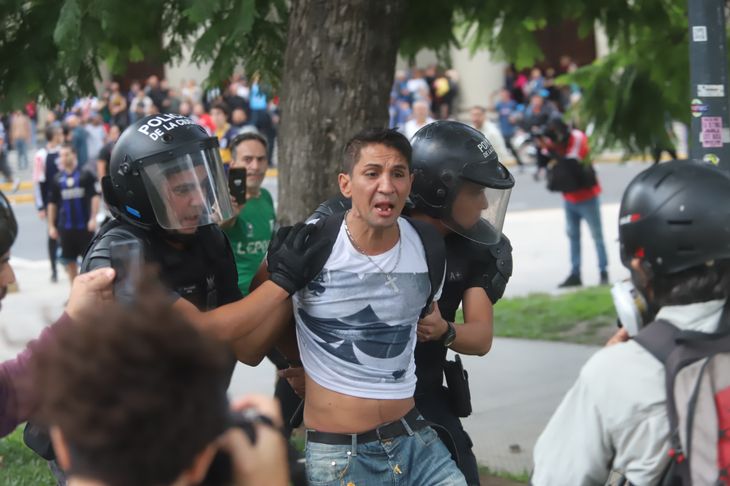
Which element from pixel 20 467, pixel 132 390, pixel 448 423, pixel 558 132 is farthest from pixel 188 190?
pixel 558 132

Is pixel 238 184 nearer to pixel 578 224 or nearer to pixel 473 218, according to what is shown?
pixel 473 218

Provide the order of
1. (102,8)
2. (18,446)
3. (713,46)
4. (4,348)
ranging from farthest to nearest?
(4,348) → (18,446) → (102,8) → (713,46)

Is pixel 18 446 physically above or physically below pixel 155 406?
below

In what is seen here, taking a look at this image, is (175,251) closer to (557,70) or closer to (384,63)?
(384,63)

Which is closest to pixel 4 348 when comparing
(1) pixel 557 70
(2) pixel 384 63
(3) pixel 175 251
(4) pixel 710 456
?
(2) pixel 384 63

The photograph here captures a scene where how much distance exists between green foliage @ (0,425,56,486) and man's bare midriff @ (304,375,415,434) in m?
2.57

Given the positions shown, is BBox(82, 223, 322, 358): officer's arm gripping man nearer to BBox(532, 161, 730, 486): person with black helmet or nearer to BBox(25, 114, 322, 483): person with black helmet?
BBox(25, 114, 322, 483): person with black helmet

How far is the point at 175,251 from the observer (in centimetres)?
370

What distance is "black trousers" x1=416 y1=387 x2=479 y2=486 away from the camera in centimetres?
395

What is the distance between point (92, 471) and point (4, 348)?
27.8ft

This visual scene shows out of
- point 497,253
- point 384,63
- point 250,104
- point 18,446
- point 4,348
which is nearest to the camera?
point 497,253

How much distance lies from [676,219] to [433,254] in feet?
4.27

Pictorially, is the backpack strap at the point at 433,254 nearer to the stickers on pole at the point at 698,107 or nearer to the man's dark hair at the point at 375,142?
the man's dark hair at the point at 375,142

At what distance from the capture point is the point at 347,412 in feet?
11.6
